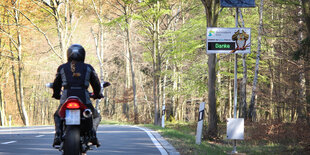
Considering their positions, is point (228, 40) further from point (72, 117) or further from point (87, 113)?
point (72, 117)

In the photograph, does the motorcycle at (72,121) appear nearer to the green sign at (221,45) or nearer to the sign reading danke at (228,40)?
the sign reading danke at (228,40)

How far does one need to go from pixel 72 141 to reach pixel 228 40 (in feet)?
25.3

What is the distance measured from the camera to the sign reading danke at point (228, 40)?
41.1 ft

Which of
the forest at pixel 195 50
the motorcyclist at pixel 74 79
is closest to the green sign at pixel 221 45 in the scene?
the forest at pixel 195 50

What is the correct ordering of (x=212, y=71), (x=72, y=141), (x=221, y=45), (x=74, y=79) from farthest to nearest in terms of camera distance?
(x=212, y=71), (x=221, y=45), (x=74, y=79), (x=72, y=141)

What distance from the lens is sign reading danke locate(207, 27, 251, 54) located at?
1254cm

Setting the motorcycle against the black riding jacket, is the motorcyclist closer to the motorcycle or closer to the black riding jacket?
the black riding jacket

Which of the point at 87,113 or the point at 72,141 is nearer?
the point at 72,141

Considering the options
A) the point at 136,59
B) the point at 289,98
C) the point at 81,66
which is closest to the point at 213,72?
the point at 289,98

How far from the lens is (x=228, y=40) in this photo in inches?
512

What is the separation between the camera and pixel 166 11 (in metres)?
27.4

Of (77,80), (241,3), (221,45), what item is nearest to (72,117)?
(77,80)

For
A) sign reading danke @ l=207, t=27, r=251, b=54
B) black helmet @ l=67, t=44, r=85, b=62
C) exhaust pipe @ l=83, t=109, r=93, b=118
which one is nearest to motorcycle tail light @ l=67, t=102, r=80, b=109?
exhaust pipe @ l=83, t=109, r=93, b=118

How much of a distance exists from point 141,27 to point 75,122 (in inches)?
977
